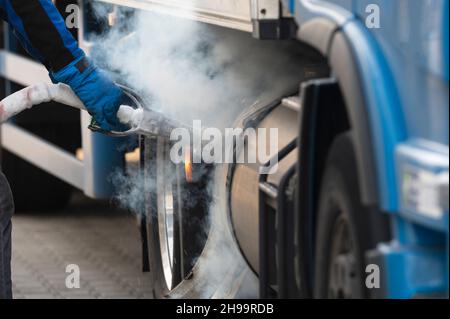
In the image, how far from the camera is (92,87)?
16.1 ft

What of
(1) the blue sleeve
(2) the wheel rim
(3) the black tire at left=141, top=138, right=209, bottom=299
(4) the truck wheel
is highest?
(1) the blue sleeve

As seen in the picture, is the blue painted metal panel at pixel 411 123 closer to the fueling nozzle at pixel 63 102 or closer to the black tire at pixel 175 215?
the fueling nozzle at pixel 63 102

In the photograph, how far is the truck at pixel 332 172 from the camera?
3361mm

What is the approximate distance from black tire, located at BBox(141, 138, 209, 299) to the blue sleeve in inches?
39.9

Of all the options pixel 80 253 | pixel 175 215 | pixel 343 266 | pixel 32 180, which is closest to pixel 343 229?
pixel 343 266

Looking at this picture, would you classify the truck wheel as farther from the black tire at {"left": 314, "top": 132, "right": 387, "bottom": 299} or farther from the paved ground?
the black tire at {"left": 314, "top": 132, "right": 387, "bottom": 299}

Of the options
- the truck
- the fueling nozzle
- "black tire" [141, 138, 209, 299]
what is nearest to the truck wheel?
"black tire" [141, 138, 209, 299]

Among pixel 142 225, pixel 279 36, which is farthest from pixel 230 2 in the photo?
pixel 142 225

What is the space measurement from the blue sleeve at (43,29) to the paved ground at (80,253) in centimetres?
234

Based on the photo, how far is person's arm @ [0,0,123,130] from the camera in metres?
4.74

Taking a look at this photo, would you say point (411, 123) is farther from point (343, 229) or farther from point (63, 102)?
point (63, 102)

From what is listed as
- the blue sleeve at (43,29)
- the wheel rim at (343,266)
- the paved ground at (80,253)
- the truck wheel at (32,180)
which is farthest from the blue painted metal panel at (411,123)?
the truck wheel at (32,180)

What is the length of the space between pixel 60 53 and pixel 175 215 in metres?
1.41

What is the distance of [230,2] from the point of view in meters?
4.96
